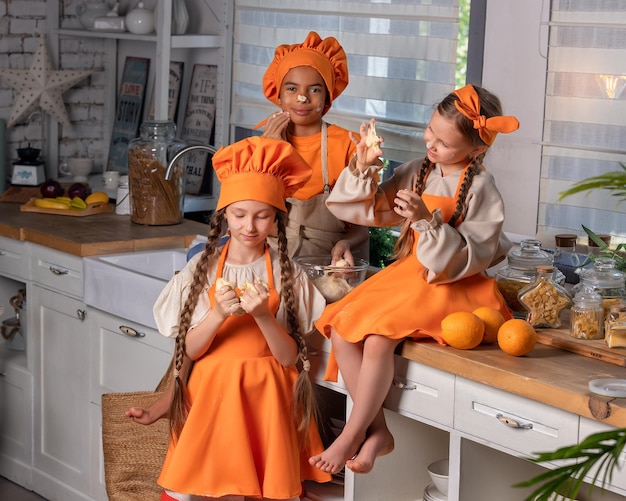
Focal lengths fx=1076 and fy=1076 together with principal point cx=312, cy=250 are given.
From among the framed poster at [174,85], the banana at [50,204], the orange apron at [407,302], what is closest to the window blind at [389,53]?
the framed poster at [174,85]

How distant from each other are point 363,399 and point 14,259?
195cm

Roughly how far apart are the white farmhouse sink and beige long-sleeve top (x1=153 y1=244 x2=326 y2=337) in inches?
22.3

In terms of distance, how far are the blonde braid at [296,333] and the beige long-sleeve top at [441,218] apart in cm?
16

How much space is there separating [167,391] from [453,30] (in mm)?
1495

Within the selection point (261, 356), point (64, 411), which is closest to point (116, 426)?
point (261, 356)

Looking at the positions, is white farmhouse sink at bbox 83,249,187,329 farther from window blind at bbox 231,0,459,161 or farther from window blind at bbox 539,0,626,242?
window blind at bbox 539,0,626,242

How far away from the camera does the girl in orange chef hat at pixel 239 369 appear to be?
2508 millimetres

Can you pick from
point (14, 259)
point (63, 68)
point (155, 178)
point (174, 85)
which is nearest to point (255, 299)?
point (155, 178)

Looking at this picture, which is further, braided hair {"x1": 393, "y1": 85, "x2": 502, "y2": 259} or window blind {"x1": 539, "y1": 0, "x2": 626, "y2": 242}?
window blind {"x1": 539, "y1": 0, "x2": 626, "y2": 242}

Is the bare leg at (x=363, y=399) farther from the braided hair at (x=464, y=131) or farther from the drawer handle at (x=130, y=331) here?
the drawer handle at (x=130, y=331)

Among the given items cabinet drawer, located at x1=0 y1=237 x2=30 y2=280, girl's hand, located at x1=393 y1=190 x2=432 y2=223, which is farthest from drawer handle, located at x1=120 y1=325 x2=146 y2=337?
girl's hand, located at x1=393 y1=190 x2=432 y2=223

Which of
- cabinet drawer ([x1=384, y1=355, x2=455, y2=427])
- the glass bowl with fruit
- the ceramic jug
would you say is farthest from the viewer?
the ceramic jug

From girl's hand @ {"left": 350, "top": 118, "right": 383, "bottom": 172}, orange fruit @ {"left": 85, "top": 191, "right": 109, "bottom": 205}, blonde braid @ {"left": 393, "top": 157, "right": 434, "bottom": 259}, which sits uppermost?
girl's hand @ {"left": 350, "top": 118, "right": 383, "bottom": 172}

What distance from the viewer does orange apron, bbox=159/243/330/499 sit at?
8.26 ft
